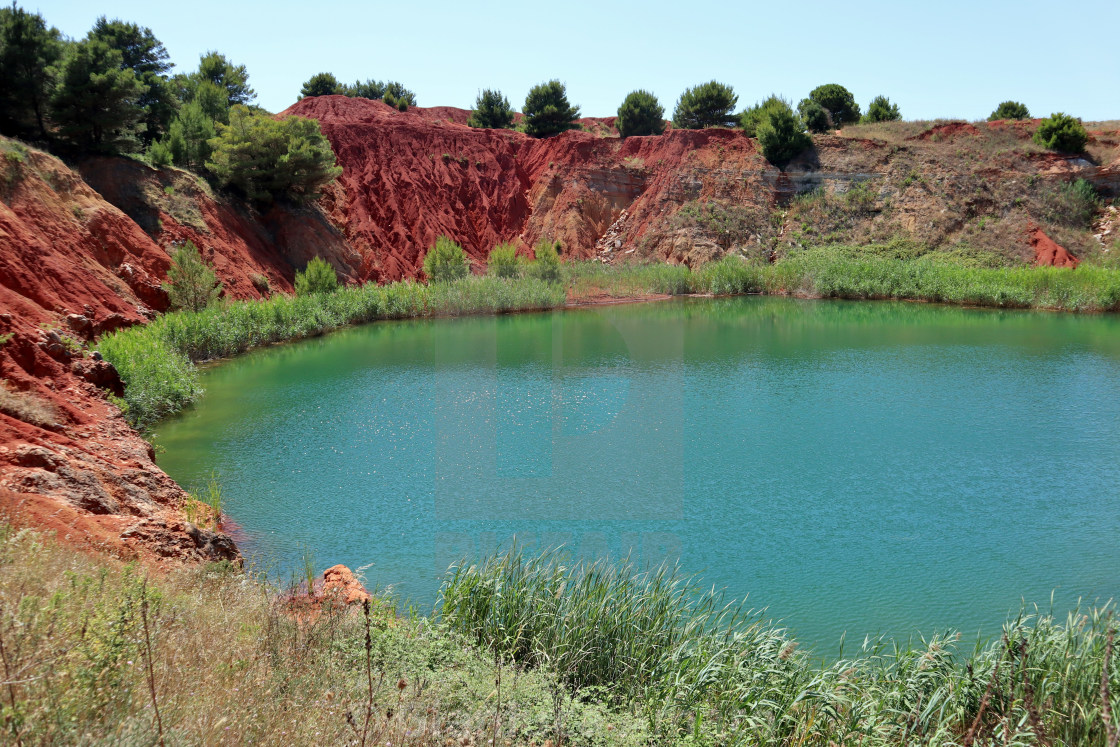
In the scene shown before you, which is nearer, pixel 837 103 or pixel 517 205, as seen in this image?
pixel 517 205

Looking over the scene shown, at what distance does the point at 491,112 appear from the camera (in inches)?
2073

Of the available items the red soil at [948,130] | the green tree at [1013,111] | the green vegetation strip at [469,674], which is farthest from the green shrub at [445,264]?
the green tree at [1013,111]

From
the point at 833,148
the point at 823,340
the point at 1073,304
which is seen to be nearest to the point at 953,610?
the point at 823,340

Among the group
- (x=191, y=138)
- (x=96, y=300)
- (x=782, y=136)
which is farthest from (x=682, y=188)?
(x=96, y=300)

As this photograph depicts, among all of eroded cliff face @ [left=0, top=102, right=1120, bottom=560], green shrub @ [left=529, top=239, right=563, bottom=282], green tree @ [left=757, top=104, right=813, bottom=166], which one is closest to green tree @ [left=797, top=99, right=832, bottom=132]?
eroded cliff face @ [left=0, top=102, right=1120, bottom=560]

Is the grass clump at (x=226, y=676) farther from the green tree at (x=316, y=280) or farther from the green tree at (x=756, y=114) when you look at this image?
the green tree at (x=756, y=114)

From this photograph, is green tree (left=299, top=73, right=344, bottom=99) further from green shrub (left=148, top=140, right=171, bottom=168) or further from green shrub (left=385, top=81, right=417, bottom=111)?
green shrub (left=148, top=140, right=171, bottom=168)

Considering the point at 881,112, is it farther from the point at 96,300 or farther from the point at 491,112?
the point at 96,300

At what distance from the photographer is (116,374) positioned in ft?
42.9

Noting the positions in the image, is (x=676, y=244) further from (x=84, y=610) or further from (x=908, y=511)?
(x=84, y=610)

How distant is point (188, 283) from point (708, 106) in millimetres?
38243

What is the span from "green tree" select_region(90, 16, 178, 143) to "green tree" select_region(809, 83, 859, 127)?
40.4 metres

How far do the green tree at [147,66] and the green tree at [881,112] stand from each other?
4461 centimetres

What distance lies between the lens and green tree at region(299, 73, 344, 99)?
51.4m
